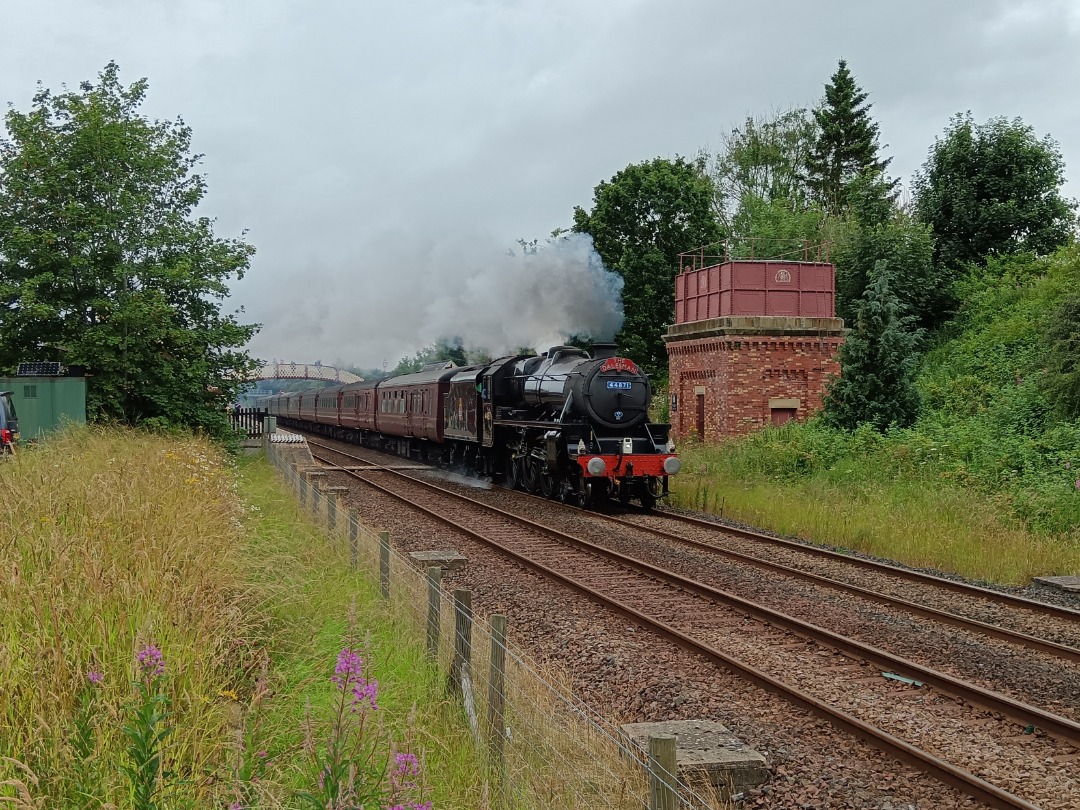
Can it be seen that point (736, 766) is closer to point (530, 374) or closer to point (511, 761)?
point (511, 761)

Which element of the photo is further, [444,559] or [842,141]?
[842,141]

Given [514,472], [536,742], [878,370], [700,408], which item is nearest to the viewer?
[536,742]

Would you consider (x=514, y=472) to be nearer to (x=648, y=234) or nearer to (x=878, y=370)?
Result: (x=878, y=370)

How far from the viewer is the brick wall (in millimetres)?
23219

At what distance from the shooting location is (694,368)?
25.4 meters

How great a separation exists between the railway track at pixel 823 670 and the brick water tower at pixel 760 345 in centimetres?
1175

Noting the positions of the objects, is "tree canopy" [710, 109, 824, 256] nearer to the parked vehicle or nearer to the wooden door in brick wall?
the wooden door in brick wall

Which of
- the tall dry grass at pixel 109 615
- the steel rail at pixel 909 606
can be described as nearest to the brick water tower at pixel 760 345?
the steel rail at pixel 909 606

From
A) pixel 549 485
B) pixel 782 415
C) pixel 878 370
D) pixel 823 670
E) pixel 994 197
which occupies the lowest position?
pixel 823 670

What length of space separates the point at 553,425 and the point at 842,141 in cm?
3726

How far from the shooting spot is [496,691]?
496 centimetres

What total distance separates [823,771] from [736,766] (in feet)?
2.39

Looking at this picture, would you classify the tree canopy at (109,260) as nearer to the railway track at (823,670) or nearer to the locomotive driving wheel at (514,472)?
the locomotive driving wheel at (514,472)

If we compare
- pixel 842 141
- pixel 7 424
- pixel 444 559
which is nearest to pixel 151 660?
pixel 444 559
